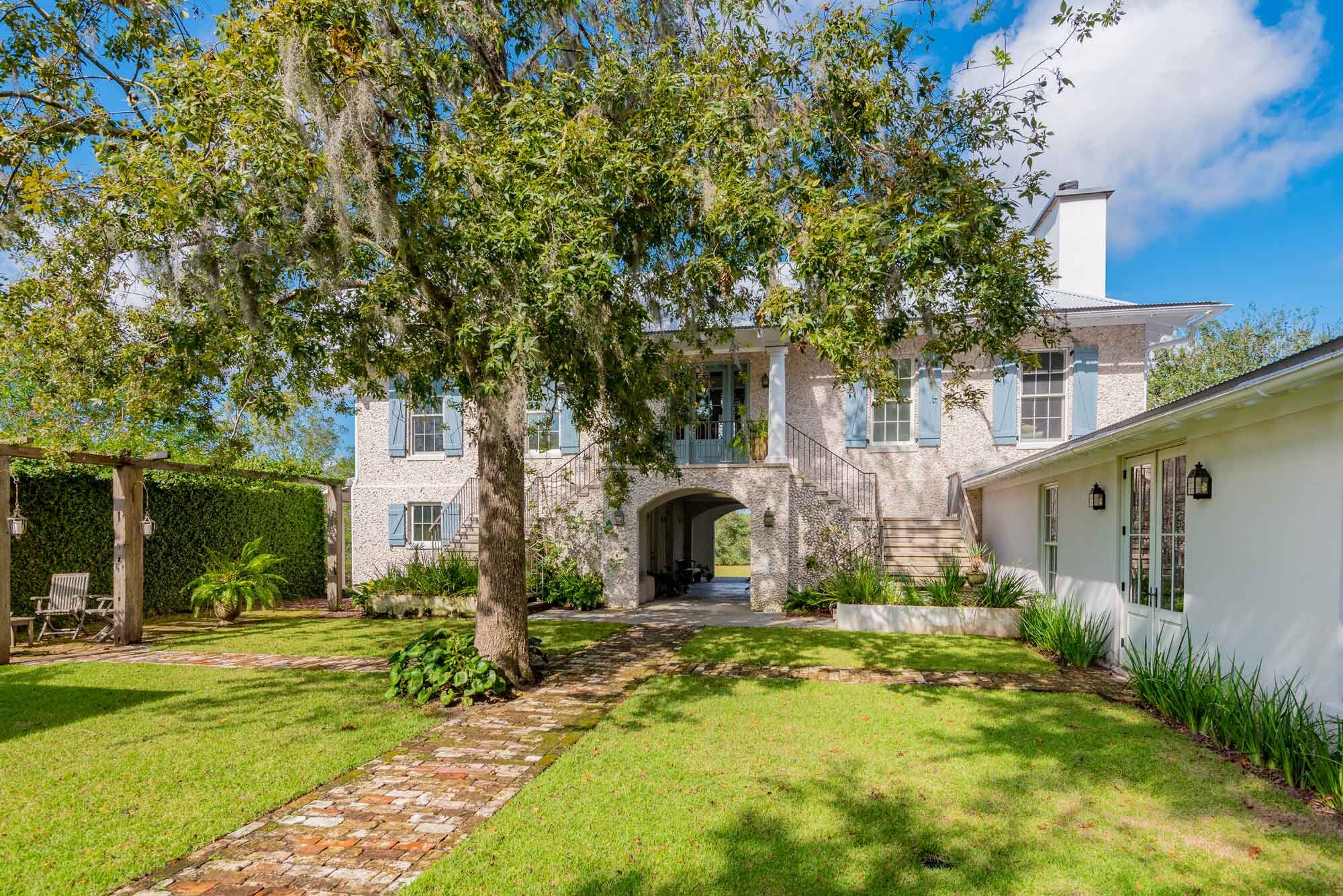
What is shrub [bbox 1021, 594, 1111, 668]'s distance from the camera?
7.82 meters

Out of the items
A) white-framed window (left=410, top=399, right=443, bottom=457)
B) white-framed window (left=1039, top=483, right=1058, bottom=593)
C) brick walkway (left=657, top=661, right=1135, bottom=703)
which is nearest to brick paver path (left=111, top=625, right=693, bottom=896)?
brick walkway (left=657, top=661, right=1135, bottom=703)

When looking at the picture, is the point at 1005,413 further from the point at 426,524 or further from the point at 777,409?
the point at 426,524

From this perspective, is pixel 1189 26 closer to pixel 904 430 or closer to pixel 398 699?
pixel 904 430

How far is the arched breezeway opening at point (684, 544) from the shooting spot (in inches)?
569

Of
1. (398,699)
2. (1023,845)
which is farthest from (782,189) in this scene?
(398,699)

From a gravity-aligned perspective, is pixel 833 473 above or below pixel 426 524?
above

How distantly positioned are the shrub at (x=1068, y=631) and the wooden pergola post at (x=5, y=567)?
39.2 feet

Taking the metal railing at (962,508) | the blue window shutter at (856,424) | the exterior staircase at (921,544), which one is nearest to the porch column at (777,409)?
the blue window shutter at (856,424)

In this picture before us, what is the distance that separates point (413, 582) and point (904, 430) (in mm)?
9709

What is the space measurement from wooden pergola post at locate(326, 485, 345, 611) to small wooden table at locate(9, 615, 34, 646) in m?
4.37

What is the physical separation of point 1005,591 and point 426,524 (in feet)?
37.7

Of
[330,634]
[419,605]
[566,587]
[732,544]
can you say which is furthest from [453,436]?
[732,544]

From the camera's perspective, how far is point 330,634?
10445 millimetres

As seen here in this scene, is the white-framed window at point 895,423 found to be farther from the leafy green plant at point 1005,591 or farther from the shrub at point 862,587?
the leafy green plant at point 1005,591
